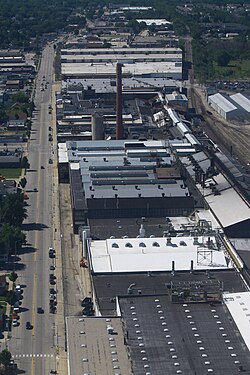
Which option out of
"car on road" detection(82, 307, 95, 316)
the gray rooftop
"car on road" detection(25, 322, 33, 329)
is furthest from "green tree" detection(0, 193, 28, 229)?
the gray rooftop

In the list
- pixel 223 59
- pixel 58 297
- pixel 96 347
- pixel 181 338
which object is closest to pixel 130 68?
pixel 223 59

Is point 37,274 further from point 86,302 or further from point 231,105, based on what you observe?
point 231,105

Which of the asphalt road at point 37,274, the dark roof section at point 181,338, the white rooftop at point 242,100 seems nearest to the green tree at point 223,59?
the white rooftop at point 242,100

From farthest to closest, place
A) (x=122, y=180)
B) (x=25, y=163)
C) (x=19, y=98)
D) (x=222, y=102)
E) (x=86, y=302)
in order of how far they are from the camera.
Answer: (x=19, y=98), (x=222, y=102), (x=25, y=163), (x=122, y=180), (x=86, y=302)

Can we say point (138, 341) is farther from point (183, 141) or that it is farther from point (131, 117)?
point (131, 117)

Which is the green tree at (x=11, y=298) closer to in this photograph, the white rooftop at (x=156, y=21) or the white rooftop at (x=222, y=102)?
the white rooftop at (x=222, y=102)

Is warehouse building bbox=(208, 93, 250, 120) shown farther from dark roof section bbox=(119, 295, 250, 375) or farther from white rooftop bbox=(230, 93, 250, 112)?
dark roof section bbox=(119, 295, 250, 375)

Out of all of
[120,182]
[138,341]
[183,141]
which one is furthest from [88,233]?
[183,141]
